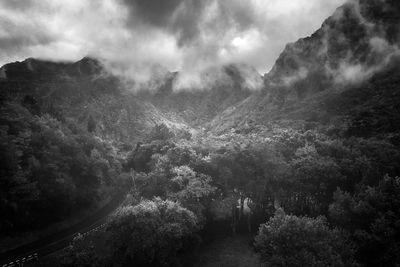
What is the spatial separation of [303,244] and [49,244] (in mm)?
47847

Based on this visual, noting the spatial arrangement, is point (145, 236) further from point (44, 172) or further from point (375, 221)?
point (44, 172)

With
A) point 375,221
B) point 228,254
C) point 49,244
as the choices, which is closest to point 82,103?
point 49,244

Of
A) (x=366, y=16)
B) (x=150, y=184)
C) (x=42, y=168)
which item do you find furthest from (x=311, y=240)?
(x=366, y=16)

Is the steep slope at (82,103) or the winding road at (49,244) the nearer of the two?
the winding road at (49,244)

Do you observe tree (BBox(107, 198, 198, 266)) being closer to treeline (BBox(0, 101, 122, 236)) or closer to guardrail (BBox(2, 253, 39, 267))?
guardrail (BBox(2, 253, 39, 267))

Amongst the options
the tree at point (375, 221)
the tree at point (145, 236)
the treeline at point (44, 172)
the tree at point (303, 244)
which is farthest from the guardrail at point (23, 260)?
the tree at point (375, 221)

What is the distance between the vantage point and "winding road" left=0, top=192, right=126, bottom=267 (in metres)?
49.4

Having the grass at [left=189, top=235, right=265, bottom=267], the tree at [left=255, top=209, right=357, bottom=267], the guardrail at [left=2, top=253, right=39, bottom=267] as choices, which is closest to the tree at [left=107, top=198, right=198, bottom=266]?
the grass at [left=189, top=235, right=265, bottom=267]

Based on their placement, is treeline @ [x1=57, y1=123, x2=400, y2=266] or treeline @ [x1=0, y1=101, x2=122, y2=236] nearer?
treeline @ [x1=57, y1=123, x2=400, y2=266]

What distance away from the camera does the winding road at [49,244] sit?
162 ft

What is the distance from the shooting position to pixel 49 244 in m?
55.9

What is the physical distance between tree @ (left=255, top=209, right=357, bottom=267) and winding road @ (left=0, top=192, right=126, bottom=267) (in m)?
40.5

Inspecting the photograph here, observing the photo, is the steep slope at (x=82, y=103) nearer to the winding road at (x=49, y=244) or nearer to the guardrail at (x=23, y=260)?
the winding road at (x=49, y=244)

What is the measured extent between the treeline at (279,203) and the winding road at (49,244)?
557 inches
